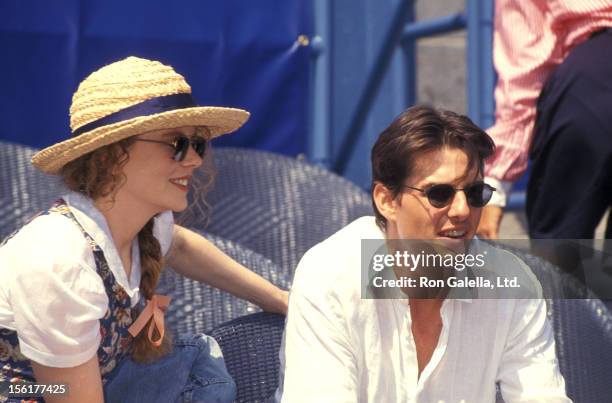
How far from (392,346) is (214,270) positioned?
56 cm

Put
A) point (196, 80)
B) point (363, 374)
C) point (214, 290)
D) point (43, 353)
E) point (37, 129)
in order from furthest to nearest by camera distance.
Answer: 1. point (196, 80)
2. point (37, 129)
3. point (214, 290)
4. point (363, 374)
5. point (43, 353)

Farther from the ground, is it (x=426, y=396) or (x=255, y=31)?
(x=255, y=31)

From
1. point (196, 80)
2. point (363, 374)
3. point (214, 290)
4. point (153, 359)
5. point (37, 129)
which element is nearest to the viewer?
point (363, 374)

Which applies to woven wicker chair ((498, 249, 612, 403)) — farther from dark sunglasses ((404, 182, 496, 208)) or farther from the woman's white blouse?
the woman's white blouse

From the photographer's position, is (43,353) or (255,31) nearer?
(43,353)

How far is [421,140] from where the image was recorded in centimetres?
222

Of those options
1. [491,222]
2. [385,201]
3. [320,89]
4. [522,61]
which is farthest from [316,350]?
[320,89]

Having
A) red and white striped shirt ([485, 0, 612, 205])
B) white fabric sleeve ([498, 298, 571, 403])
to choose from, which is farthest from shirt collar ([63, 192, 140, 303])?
red and white striped shirt ([485, 0, 612, 205])

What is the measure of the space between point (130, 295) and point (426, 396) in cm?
67

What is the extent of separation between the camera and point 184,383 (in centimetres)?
237

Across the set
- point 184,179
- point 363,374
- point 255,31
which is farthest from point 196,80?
point 363,374

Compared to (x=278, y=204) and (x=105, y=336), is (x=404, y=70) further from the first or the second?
(x=105, y=336)

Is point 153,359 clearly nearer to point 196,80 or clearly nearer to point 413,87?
point 196,80

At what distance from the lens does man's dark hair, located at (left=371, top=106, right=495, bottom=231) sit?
2.23m
